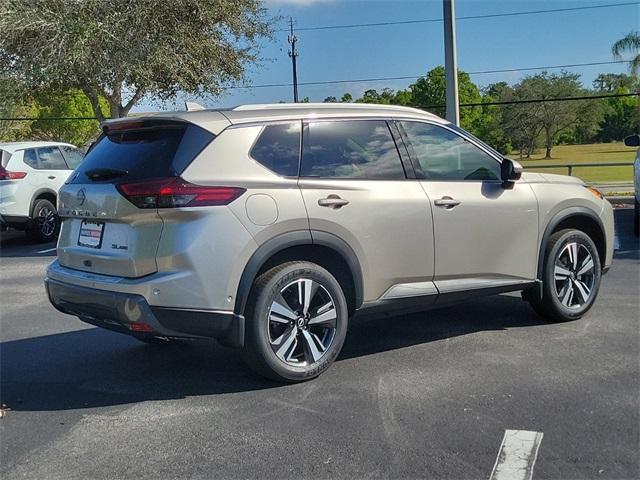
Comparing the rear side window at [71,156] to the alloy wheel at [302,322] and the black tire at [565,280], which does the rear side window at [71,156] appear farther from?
the black tire at [565,280]

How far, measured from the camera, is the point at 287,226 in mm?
4289

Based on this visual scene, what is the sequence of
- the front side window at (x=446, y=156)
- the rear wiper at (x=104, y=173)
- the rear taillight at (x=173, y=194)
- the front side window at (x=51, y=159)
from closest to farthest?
the rear taillight at (x=173, y=194) < the rear wiper at (x=104, y=173) < the front side window at (x=446, y=156) < the front side window at (x=51, y=159)

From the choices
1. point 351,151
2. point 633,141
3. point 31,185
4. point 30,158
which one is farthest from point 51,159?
point 633,141

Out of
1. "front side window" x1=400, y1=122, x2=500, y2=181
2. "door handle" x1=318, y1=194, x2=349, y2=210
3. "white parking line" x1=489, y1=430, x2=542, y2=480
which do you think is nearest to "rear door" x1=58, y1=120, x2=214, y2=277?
"door handle" x1=318, y1=194, x2=349, y2=210

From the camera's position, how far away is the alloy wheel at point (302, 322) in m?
4.37

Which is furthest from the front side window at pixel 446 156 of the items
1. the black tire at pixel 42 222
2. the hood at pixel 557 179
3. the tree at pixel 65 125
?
the tree at pixel 65 125

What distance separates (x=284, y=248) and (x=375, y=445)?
1.39m

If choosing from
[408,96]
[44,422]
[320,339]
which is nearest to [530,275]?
[320,339]

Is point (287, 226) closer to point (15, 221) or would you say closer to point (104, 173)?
point (104, 173)

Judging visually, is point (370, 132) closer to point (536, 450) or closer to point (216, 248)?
point (216, 248)

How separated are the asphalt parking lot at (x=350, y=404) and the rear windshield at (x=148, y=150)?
4.79ft

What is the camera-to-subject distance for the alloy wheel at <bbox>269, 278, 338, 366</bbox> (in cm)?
437

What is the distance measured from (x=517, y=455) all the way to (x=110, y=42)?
15.0 metres

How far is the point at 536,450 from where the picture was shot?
3.41 meters
